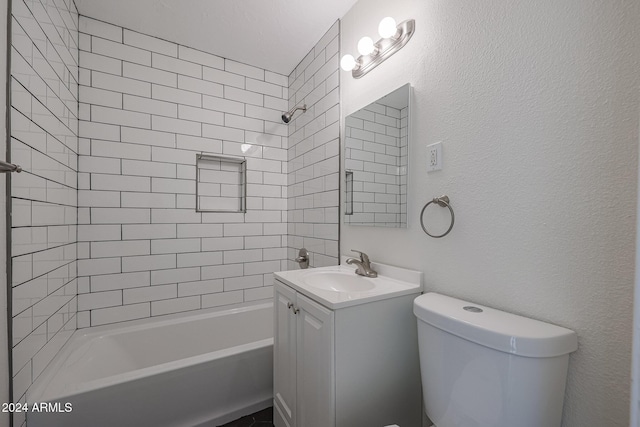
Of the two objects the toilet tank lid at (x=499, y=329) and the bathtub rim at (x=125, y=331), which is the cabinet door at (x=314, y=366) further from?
the bathtub rim at (x=125, y=331)

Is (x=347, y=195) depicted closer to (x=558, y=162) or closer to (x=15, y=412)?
(x=558, y=162)

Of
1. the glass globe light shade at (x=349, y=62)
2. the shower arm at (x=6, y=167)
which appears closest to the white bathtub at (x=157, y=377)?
the shower arm at (x=6, y=167)

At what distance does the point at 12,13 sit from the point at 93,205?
1.09 meters

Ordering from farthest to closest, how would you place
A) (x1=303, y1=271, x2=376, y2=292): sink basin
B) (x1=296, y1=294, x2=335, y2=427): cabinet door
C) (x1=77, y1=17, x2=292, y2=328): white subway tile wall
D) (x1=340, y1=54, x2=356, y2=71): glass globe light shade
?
(x1=77, y1=17, x2=292, y2=328): white subway tile wall
(x1=340, y1=54, x2=356, y2=71): glass globe light shade
(x1=303, y1=271, x2=376, y2=292): sink basin
(x1=296, y1=294, x2=335, y2=427): cabinet door

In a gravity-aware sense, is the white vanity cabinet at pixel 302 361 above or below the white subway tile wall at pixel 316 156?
below

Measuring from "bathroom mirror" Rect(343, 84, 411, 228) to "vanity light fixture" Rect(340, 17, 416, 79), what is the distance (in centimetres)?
21

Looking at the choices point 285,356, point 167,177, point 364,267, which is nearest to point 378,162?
point 364,267

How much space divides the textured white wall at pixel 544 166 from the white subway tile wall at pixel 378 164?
5.1 inches

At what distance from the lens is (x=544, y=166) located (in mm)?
791

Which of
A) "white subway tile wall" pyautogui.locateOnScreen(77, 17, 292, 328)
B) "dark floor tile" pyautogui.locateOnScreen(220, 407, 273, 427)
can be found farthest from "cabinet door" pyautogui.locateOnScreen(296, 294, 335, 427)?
"white subway tile wall" pyautogui.locateOnScreen(77, 17, 292, 328)

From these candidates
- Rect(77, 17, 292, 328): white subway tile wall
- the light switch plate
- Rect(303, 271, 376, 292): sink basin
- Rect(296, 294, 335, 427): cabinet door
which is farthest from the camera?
Rect(77, 17, 292, 328): white subway tile wall

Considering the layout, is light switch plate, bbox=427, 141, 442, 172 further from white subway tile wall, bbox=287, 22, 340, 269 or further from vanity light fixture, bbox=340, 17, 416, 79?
white subway tile wall, bbox=287, 22, 340, 269

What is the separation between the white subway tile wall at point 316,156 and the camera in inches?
69.7

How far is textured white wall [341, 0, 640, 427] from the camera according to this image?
667mm
